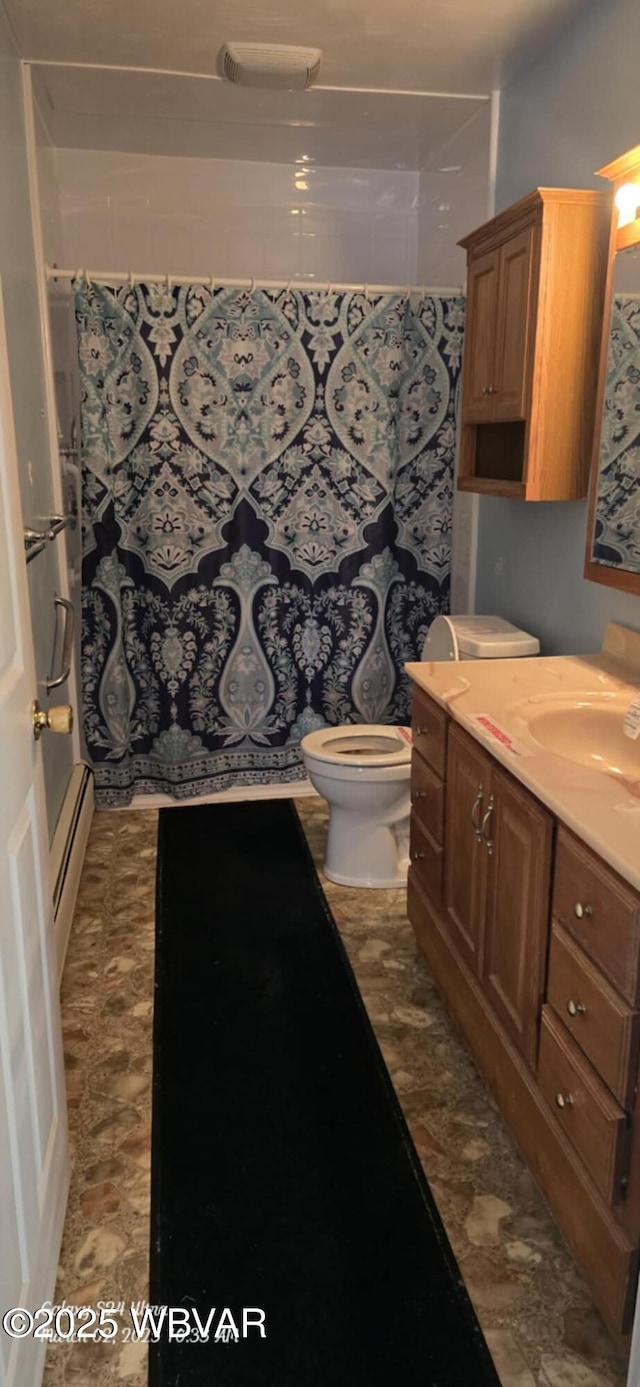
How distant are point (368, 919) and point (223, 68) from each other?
2.36 metres

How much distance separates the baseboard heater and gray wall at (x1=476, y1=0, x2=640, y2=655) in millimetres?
1504

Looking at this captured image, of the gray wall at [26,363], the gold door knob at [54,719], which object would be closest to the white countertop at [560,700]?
the gold door knob at [54,719]

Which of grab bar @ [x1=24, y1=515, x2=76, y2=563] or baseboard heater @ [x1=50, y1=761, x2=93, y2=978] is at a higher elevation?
grab bar @ [x1=24, y1=515, x2=76, y2=563]

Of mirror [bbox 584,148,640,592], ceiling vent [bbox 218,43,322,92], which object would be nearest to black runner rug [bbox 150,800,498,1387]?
mirror [bbox 584,148,640,592]

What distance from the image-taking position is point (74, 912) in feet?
8.96

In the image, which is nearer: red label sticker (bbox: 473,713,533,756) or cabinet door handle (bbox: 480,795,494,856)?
red label sticker (bbox: 473,713,533,756)

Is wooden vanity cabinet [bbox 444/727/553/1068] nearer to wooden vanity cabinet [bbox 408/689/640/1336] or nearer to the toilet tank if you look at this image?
wooden vanity cabinet [bbox 408/689/640/1336]

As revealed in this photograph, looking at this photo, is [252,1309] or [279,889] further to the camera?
[279,889]

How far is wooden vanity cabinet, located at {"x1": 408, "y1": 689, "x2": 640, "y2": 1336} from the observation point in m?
1.34

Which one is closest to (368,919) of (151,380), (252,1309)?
(252,1309)

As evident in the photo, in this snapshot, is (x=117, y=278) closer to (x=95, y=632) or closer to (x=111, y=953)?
(x=95, y=632)

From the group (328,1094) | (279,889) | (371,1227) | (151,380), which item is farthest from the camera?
(151,380)

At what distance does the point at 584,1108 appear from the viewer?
1.44 metres

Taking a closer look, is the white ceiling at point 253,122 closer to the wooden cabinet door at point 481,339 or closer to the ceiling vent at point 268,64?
the ceiling vent at point 268,64
